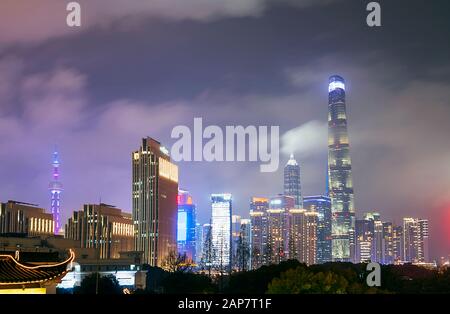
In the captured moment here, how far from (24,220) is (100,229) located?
57.0 ft

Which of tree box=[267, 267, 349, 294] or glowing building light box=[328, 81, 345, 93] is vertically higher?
glowing building light box=[328, 81, 345, 93]

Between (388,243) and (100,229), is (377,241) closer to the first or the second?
(388,243)

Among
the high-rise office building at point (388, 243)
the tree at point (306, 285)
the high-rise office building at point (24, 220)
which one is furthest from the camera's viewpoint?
the high-rise office building at point (388, 243)

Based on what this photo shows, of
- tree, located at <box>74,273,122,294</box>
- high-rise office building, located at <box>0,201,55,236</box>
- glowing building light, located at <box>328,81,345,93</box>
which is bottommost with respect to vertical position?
tree, located at <box>74,273,122,294</box>

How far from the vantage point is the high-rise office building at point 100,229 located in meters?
90.4

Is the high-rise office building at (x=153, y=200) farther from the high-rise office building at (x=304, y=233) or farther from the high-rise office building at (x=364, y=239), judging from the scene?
the high-rise office building at (x=364, y=239)

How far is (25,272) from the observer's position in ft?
39.7

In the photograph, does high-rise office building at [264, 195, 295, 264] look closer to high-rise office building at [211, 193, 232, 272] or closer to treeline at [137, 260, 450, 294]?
high-rise office building at [211, 193, 232, 272]

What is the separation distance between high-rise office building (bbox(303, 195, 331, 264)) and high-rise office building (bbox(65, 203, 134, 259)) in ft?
185

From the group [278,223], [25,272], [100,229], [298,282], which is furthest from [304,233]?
[25,272]

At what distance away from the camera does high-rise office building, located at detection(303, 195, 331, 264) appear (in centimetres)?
14162

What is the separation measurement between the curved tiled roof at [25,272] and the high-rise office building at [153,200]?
8629 cm

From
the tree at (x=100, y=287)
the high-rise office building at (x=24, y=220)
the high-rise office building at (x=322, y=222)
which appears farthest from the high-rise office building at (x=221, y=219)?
the tree at (x=100, y=287)

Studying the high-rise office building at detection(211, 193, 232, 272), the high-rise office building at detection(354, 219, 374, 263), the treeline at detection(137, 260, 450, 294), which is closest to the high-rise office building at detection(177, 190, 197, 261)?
the high-rise office building at detection(211, 193, 232, 272)
